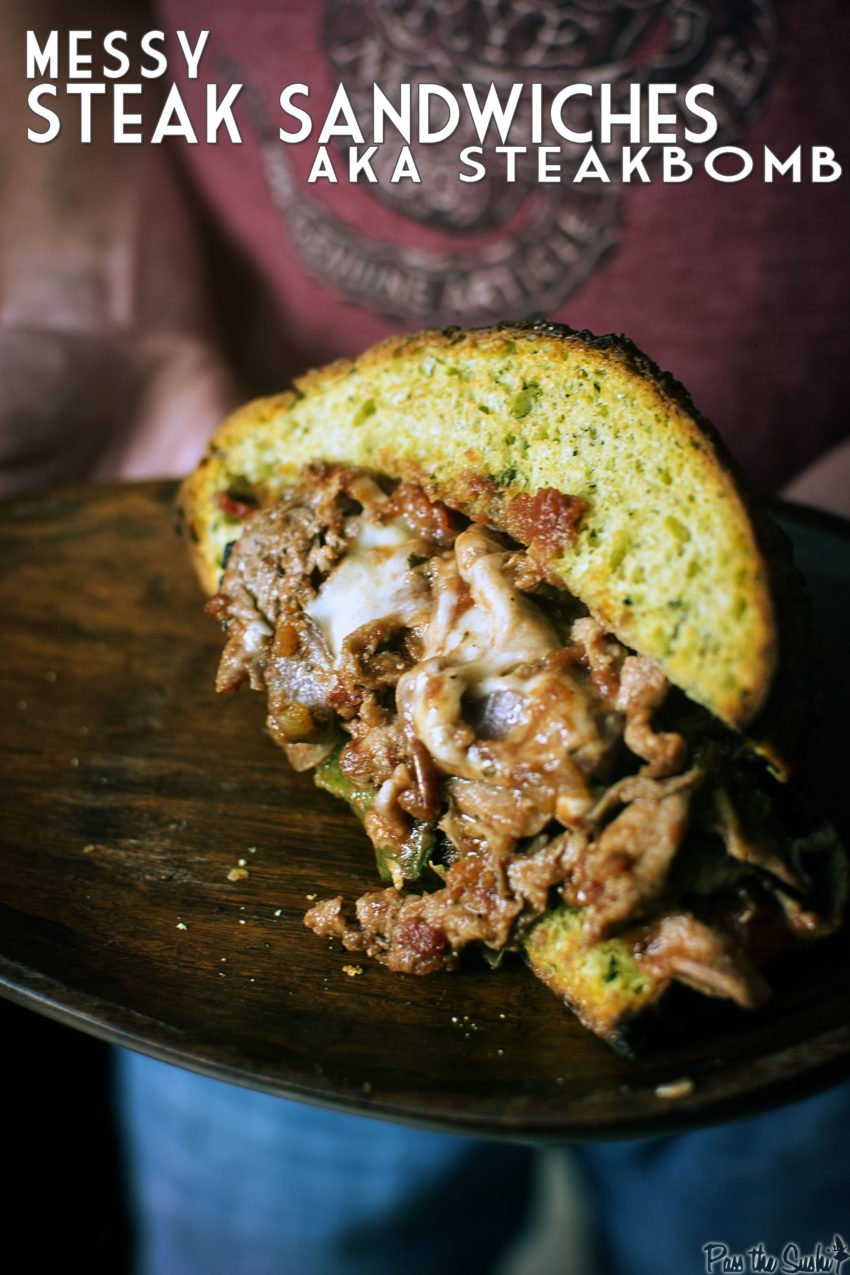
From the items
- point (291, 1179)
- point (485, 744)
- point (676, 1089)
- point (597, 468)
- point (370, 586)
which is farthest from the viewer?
point (291, 1179)

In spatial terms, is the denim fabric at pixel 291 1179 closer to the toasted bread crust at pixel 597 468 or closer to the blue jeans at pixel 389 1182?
the blue jeans at pixel 389 1182

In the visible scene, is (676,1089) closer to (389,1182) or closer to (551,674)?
(551,674)

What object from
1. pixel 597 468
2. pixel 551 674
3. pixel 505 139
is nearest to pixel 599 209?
pixel 505 139

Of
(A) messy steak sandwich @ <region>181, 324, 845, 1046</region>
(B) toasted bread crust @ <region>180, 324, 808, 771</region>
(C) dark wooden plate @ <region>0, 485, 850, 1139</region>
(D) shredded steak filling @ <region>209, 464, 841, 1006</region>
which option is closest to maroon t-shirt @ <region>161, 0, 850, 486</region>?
(C) dark wooden plate @ <region>0, 485, 850, 1139</region>

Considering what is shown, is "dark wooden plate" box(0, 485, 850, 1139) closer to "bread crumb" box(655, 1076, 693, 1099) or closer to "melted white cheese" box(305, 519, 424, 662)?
"bread crumb" box(655, 1076, 693, 1099)

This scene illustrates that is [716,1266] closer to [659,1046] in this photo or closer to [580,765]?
[659,1046]

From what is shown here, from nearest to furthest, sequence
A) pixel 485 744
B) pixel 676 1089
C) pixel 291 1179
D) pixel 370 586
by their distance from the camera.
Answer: pixel 676 1089 → pixel 485 744 → pixel 370 586 → pixel 291 1179

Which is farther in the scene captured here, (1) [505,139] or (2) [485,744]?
(1) [505,139]
